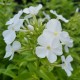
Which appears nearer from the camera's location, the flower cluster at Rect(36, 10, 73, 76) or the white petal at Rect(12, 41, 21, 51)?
the flower cluster at Rect(36, 10, 73, 76)

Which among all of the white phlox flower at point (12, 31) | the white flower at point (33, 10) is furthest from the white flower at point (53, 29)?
the white flower at point (33, 10)

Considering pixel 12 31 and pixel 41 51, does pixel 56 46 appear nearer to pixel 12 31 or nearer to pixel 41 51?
pixel 41 51

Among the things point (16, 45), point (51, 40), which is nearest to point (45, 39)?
point (51, 40)

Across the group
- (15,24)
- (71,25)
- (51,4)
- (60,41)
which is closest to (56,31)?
(60,41)

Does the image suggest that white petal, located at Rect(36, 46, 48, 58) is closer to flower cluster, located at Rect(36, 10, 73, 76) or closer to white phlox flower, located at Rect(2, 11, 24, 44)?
flower cluster, located at Rect(36, 10, 73, 76)

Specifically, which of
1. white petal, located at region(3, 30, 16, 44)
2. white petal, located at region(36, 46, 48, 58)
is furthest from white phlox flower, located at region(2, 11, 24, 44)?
white petal, located at region(36, 46, 48, 58)

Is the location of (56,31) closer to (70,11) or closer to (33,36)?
(33,36)

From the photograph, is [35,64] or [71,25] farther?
[71,25]

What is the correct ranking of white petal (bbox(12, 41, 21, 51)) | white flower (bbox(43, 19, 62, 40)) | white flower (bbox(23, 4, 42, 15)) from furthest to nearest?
white flower (bbox(23, 4, 42, 15))
white petal (bbox(12, 41, 21, 51))
white flower (bbox(43, 19, 62, 40))
